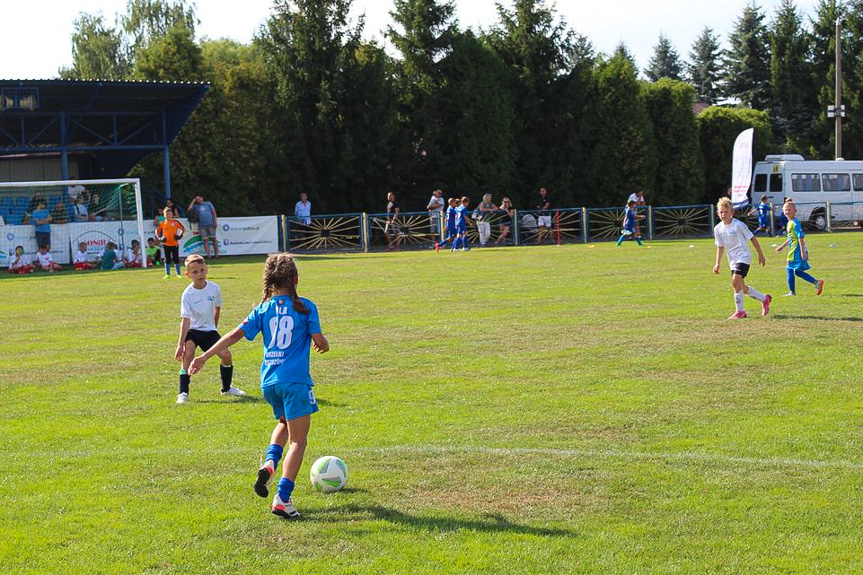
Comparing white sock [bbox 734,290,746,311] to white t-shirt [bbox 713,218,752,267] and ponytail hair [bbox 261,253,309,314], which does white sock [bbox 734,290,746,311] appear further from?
ponytail hair [bbox 261,253,309,314]

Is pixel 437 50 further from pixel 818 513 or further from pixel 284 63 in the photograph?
pixel 818 513

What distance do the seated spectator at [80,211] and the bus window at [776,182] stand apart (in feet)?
84.5

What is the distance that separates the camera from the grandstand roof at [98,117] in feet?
110

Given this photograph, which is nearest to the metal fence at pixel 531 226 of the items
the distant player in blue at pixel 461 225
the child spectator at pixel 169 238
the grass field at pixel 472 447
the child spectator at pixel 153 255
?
the distant player in blue at pixel 461 225

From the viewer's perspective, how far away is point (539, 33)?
4503 centimetres

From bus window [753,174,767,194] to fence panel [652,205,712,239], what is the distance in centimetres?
393

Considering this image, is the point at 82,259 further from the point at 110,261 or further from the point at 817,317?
the point at 817,317

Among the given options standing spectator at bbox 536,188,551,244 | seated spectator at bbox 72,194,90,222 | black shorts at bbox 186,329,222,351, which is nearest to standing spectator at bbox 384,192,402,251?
standing spectator at bbox 536,188,551,244

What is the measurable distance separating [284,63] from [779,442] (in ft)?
116

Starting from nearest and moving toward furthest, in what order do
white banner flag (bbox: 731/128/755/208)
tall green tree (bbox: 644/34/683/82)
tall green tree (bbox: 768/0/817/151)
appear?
white banner flag (bbox: 731/128/755/208), tall green tree (bbox: 768/0/817/151), tall green tree (bbox: 644/34/683/82)

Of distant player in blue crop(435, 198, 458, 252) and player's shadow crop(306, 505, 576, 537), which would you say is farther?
distant player in blue crop(435, 198, 458, 252)

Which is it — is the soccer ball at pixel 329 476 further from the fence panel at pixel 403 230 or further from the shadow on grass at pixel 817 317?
the fence panel at pixel 403 230

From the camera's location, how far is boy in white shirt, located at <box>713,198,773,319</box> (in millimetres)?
15367

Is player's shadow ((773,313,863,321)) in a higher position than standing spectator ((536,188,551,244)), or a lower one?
lower
